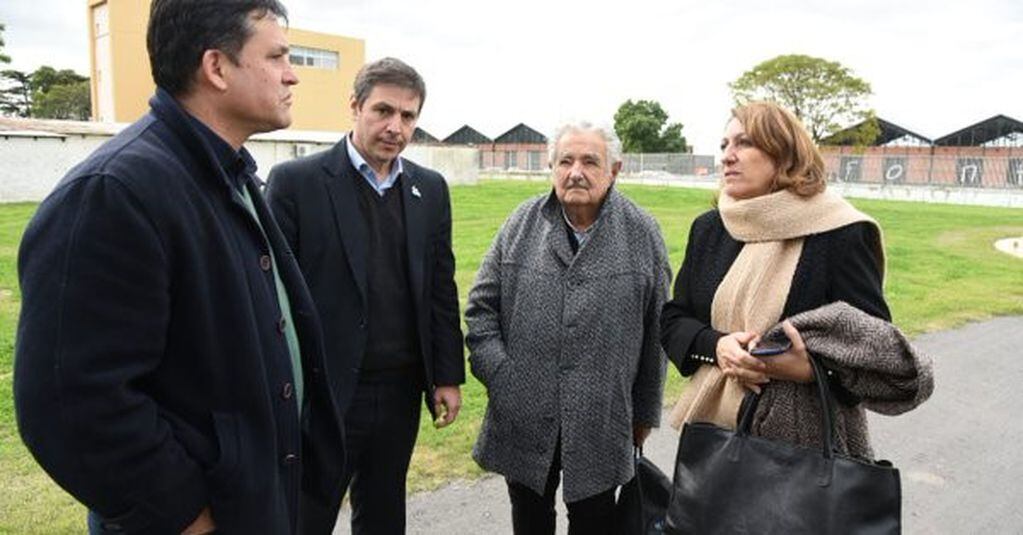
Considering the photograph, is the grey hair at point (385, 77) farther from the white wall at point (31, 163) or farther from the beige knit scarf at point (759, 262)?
the white wall at point (31, 163)

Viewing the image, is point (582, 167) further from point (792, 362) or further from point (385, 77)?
point (792, 362)

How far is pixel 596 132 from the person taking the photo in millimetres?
2848

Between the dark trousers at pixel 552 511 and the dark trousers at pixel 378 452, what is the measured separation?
Answer: 479 mm

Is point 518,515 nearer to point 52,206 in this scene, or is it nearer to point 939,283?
point 52,206

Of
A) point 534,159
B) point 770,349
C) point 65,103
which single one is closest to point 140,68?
point 65,103

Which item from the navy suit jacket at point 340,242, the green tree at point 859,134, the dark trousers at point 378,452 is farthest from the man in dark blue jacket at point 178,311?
the green tree at point 859,134

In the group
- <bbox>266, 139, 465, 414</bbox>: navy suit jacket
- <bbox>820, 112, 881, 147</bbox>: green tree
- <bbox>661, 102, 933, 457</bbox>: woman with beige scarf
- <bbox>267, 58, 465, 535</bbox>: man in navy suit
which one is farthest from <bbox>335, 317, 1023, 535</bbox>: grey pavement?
<bbox>820, 112, 881, 147</bbox>: green tree

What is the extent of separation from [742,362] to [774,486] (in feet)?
1.28

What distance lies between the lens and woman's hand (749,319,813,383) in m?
2.20

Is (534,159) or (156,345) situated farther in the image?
(534,159)

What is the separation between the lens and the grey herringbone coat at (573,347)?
2.83m

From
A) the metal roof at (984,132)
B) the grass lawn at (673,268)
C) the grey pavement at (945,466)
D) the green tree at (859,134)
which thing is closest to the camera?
the grey pavement at (945,466)

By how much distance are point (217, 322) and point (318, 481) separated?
747 mm

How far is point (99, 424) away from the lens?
150 cm
